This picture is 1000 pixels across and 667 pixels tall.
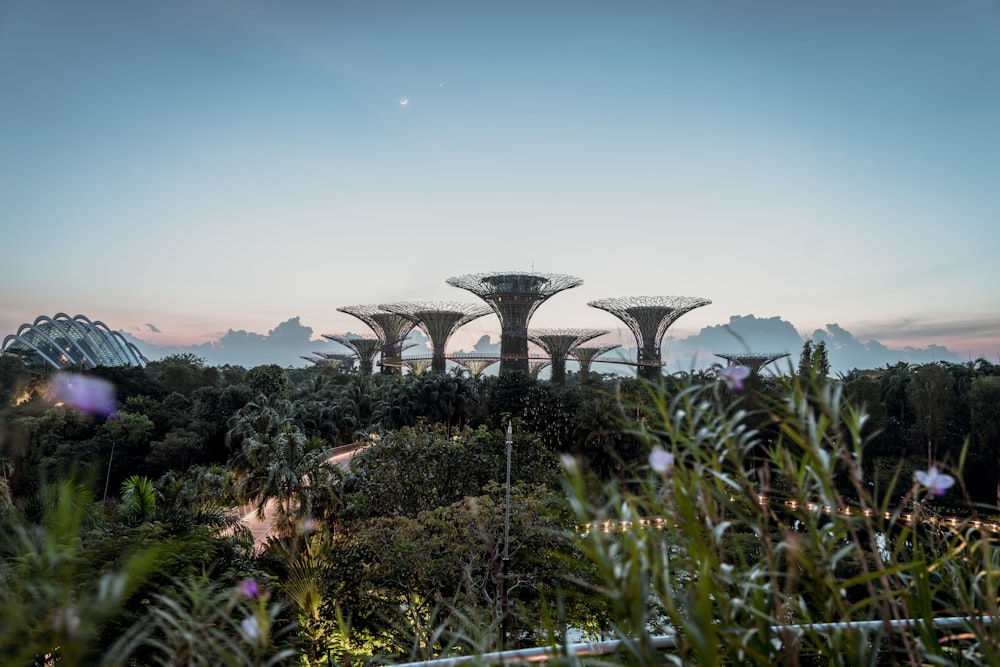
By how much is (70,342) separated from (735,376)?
6640 cm

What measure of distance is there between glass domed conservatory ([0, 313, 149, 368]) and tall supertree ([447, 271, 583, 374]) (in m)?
34.0

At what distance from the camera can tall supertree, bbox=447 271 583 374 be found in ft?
106

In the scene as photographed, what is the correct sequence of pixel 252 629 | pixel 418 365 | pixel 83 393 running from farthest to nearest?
pixel 418 365
pixel 83 393
pixel 252 629

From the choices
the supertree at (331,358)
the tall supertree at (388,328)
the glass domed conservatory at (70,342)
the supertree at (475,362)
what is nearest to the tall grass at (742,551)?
the supertree at (475,362)

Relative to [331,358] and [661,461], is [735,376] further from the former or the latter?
[331,358]

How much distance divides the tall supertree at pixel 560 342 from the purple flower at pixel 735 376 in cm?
3639

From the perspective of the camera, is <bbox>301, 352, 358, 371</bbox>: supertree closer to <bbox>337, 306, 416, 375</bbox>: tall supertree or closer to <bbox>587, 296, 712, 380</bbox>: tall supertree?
<bbox>337, 306, 416, 375</bbox>: tall supertree

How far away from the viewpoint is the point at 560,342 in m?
40.2

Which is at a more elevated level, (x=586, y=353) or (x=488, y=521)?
(x=586, y=353)

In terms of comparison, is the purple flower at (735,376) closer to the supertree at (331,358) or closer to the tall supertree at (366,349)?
the tall supertree at (366,349)

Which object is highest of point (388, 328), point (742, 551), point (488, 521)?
point (388, 328)

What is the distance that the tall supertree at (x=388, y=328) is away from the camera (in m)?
41.8

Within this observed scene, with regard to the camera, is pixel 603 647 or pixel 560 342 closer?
pixel 603 647

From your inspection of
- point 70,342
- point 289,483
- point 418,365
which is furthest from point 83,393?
point 70,342
